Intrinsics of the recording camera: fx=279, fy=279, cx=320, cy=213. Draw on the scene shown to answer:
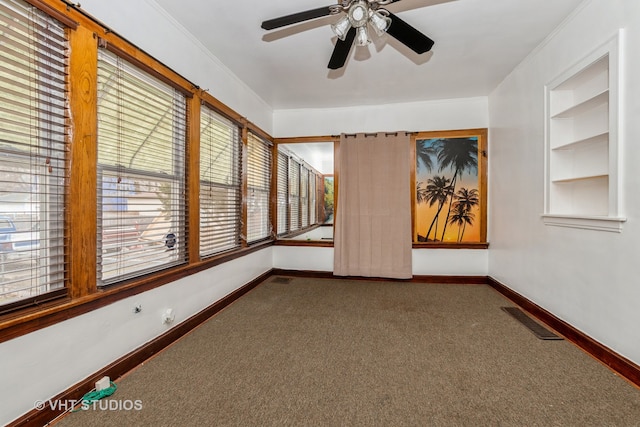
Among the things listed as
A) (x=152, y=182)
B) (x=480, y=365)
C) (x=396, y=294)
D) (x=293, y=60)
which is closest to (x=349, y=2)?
(x=293, y=60)

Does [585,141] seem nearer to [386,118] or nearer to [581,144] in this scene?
[581,144]

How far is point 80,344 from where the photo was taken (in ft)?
5.09

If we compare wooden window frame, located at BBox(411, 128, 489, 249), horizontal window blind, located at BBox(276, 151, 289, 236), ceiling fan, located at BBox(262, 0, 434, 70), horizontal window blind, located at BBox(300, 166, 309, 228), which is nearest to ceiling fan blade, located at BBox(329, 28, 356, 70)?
ceiling fan, located at BBox(262, 0, 434, 70)

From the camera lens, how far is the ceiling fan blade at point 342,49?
2.04m

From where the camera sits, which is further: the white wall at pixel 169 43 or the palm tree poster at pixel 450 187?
the palm tree poster at pixel 450 187

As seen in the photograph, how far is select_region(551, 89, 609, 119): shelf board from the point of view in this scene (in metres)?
2.01

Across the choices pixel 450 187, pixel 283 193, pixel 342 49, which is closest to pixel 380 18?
pixel 342 49

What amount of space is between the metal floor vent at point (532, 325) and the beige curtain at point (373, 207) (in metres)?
1.29

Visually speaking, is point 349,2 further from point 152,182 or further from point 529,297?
point 529,297

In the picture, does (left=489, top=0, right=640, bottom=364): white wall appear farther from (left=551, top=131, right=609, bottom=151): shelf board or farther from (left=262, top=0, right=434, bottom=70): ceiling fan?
(left=262, top=0, right=434, bottom=70): ceiling fan

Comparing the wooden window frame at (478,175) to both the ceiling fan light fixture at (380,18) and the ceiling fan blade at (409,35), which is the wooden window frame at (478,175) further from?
the ceiling fan light fixture at (380,18)

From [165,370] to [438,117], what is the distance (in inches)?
165

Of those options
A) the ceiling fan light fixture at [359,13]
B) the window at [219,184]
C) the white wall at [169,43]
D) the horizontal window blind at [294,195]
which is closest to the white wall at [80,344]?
the window at [219,184]

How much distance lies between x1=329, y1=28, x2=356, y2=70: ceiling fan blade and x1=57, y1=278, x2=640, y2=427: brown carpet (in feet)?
7.41
